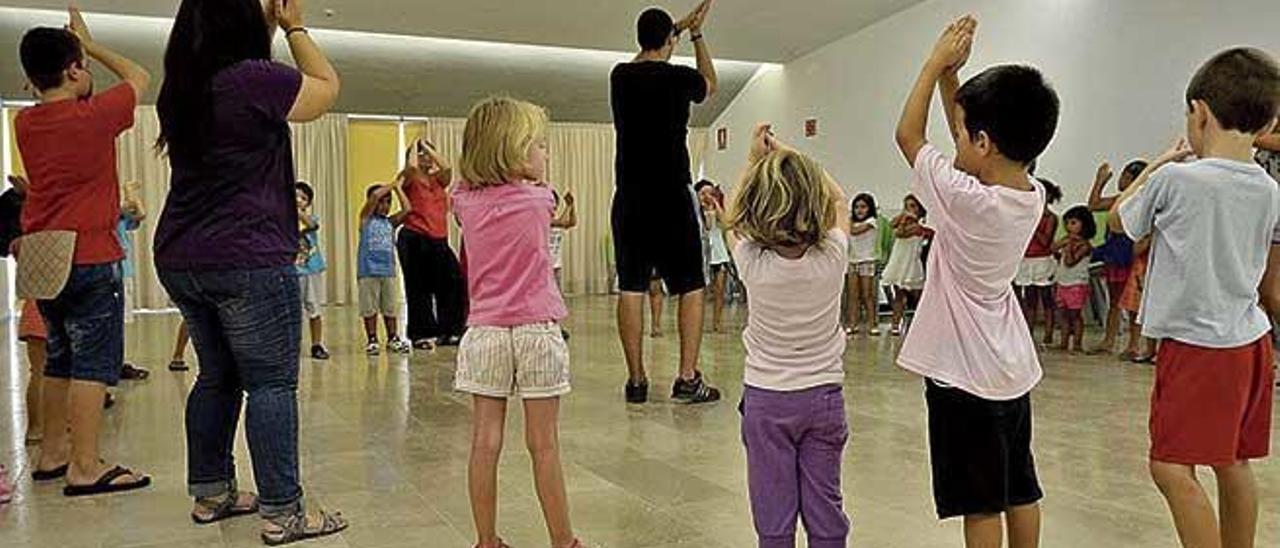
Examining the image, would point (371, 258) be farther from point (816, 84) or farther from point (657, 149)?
point (816, 84)

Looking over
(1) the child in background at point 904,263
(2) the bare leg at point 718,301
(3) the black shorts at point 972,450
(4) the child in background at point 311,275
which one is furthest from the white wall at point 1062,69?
(3) the black shorts at point 972,450

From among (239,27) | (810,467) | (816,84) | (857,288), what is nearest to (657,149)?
(239,27)

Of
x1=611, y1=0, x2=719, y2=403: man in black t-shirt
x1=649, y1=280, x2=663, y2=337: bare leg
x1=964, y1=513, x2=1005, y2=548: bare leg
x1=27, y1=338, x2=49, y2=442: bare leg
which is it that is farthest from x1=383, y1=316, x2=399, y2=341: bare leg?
x1=964, y1=513, x2=1005, y2=548: bare leg

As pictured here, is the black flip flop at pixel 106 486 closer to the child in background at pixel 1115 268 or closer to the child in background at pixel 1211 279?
the child in background at pixel 1211 279

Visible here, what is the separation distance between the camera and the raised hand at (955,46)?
5.92 ft

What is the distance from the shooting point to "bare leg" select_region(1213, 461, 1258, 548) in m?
2.10

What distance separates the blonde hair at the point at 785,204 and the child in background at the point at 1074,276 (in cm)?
542

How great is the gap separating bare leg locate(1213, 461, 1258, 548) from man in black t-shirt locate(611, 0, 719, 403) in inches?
95.5

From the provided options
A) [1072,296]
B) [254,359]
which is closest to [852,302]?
[1072,296]

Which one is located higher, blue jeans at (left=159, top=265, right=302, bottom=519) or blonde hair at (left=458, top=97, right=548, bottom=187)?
blonde hair at (left=458, top=97, right=548, bottom=187)

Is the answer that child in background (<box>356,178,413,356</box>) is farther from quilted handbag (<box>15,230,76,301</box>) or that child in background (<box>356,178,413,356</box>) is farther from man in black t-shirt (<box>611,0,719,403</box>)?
quilted handbag (<box>15,230,76,301</box>)

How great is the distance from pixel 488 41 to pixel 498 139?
8.93m

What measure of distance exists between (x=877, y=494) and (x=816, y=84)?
927 centimetres

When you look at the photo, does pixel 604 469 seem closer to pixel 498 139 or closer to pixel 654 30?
pixel 498 139
